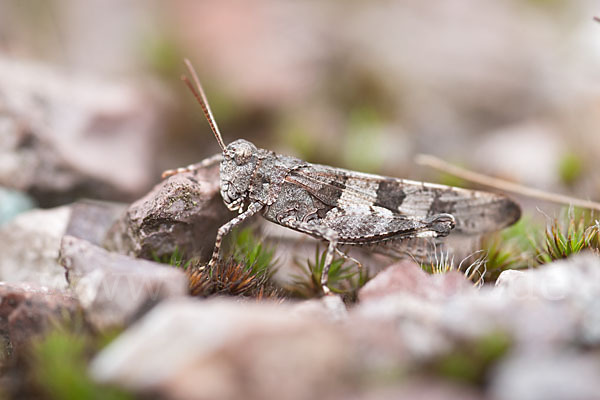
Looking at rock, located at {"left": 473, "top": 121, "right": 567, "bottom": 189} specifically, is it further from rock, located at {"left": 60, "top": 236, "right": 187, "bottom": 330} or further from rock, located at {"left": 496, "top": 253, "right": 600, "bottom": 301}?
rock, located at {"left": 60, "top": 236, "right": 187, "bottom": 330}

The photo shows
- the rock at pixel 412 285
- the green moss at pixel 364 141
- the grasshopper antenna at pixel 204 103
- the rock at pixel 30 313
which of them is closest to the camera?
the rock at pixel 30 313

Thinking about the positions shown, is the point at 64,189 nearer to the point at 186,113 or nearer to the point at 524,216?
the point at 186,113

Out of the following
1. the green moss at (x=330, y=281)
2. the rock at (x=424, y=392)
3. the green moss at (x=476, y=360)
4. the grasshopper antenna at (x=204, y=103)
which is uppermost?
the grasshopper antenna at (x=204, y=103)

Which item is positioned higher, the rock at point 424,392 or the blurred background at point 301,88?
the blurred background at point 301,88

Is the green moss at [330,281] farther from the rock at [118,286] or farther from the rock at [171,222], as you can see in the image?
the rock at [118,286]

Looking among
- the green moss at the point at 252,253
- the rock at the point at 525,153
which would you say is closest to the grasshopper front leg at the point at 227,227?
the green moss at the point at 252,253

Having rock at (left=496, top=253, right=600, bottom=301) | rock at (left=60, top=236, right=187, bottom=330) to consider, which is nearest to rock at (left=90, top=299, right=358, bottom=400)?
rock at (left=60, top=236, right=187, bottom=330)

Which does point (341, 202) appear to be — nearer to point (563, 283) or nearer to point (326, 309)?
point (326, 309)
